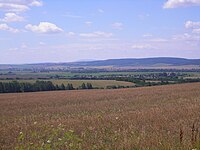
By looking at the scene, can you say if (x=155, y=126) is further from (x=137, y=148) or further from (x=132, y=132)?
(x=137, y=148)

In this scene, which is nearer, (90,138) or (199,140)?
(199,140)

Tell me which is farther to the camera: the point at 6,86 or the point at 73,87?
the point at 73,87

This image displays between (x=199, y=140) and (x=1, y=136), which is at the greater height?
(x=199, y=140)

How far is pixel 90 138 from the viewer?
984cm

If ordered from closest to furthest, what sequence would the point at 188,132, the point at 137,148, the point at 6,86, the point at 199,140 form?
1. the point at 199,140
2. the point at 137,148
3. the point at 188,132
4. the point at 6,86

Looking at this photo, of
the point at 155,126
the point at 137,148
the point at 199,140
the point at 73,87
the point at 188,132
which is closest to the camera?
the point at 199,140

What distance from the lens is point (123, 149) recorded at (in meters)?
7.58

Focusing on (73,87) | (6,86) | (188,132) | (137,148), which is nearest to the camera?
(137,148)

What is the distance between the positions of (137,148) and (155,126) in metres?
3.84

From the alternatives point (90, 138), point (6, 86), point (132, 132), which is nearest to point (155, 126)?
point (132, 132)

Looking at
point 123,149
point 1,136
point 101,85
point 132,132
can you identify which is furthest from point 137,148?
point 101,85

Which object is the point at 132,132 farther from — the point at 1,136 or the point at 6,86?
the point at 6,86

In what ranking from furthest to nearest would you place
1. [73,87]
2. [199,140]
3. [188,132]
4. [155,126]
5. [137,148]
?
1. [73,87]
2. [155,126]
3. [188,132]
4. [137,148]
5. [199,140]

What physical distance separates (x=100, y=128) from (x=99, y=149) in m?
3.97
